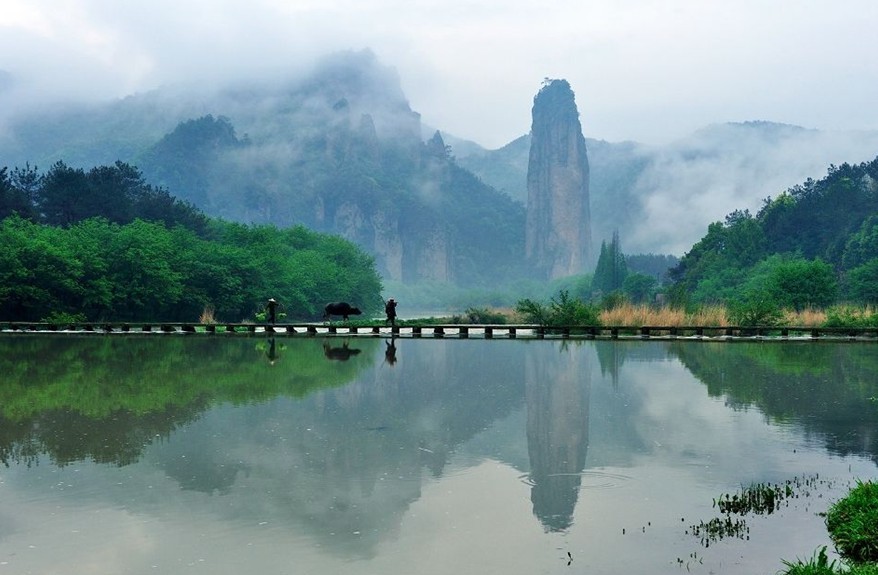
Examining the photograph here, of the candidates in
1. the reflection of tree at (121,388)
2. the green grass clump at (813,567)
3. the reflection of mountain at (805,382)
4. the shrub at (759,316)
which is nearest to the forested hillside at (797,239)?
the shrub at (759,316)

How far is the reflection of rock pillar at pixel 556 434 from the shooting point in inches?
425

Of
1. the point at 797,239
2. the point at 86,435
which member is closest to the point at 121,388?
the point at 86,435

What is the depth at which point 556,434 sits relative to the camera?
15305 mm

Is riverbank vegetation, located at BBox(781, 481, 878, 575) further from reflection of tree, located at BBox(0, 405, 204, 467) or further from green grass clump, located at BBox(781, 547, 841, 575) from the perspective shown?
reflection of tree, located at BBox(0, 405, 204, 467)

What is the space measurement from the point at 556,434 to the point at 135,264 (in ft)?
150

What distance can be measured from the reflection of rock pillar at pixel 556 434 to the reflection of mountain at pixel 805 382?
11.1 feet

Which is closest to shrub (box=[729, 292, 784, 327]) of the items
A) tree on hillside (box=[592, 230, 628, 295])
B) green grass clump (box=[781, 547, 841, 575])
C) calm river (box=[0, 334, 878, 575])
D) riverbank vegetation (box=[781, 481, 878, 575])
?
calm river (box=[0, 334, 878, 575])

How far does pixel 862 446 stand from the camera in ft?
46.3

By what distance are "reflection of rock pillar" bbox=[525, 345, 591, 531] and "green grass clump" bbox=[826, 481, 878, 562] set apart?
Result: 9.04ft

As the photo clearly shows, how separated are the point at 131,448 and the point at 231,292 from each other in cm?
4911

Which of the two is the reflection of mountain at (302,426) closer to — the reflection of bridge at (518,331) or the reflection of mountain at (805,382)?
the reflection of mountain at (805,382)

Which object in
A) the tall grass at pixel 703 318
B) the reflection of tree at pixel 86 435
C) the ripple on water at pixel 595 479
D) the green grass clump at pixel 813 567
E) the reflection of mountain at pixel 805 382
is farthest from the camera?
the tall grass at pixel 703 318

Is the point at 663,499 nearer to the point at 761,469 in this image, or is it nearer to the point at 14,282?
the point at 761,469

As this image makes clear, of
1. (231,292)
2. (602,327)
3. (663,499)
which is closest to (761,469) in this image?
(663,499)
